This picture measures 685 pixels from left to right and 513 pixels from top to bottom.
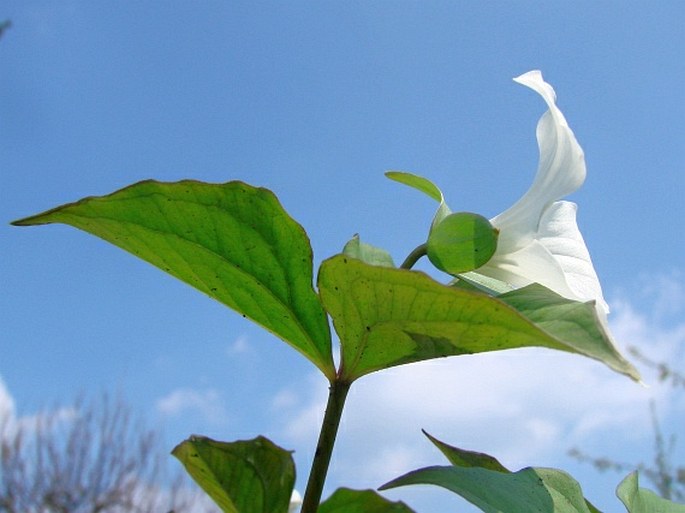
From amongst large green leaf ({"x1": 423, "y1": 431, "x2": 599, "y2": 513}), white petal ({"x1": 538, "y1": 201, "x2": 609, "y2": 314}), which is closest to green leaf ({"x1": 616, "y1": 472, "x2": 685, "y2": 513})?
large green leaf ({"x1": 423, "y1": 431, "x2": 599, "y2": 513})

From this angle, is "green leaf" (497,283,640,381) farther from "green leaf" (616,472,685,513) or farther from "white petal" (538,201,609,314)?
"green leaf" (616,472,685,513)

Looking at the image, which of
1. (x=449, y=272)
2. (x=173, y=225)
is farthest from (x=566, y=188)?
(x=173, y=225)

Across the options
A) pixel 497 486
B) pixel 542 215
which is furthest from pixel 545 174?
pixel 497 486

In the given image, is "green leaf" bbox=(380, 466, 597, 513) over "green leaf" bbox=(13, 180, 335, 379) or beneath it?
beneath

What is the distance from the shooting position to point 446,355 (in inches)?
13.2

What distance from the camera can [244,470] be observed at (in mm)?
383

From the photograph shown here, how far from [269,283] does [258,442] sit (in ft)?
0.26

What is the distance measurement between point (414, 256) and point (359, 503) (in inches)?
4.7

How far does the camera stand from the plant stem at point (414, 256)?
0.37 m

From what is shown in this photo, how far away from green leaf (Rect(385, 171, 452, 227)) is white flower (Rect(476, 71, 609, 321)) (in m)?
0.02

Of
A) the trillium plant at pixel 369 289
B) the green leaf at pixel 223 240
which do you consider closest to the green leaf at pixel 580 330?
the trillium plant at pixel 369 289

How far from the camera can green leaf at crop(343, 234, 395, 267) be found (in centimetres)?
36

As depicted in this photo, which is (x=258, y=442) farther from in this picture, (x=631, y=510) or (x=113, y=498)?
(x=113, y=498)

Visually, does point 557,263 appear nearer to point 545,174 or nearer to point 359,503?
point 545,174
